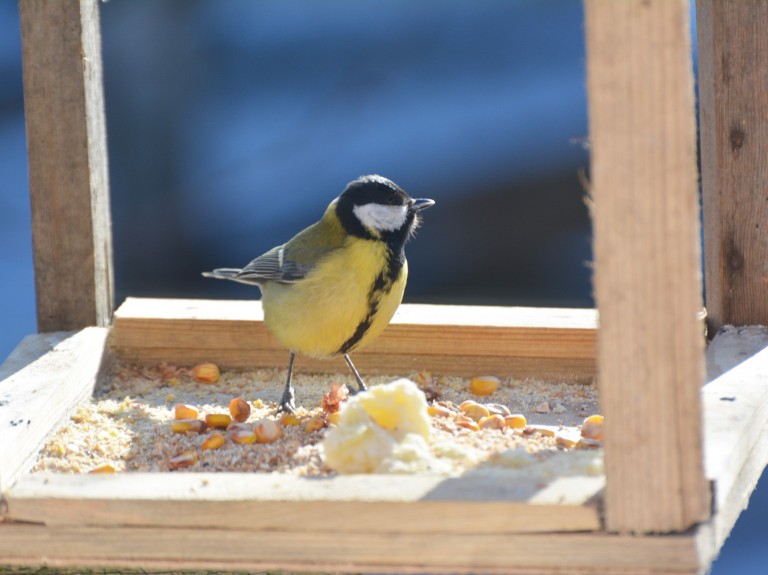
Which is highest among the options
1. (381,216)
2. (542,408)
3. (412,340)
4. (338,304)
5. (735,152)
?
(735,152)

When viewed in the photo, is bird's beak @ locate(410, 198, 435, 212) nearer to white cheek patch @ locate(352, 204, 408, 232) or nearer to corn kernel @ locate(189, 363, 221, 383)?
white cheek patch @ locate(352, 204, 408, 232)

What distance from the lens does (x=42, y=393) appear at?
228 centimetres

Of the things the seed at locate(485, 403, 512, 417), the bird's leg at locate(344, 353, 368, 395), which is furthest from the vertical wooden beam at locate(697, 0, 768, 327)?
the bird's leg at locate(344, 353, 368, 395)

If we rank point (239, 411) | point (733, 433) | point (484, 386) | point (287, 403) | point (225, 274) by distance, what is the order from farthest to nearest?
point (225, 274), point (484, 386), point (287, 403), point (239, 411), point (733, 433)

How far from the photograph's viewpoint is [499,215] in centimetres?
452

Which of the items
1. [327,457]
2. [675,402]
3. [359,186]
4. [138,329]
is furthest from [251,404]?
[675,402]

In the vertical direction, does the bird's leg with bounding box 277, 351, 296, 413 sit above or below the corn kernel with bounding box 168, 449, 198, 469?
below

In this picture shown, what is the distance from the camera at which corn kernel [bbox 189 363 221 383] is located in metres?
2.74

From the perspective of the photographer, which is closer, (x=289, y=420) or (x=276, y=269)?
(x=289, y=420)

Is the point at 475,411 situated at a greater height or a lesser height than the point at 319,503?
lesser

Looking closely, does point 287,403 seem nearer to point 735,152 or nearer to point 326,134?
point 735,152

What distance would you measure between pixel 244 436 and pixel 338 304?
592 mm

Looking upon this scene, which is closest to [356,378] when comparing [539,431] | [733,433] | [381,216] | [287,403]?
[287,403]

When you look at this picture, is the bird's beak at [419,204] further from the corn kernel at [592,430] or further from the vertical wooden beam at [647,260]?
the vertical wooden beam at [647,260]
